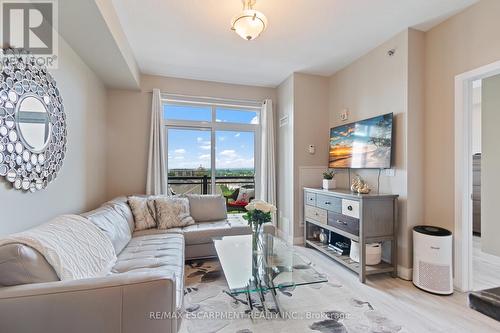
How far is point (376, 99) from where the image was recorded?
9.71ft

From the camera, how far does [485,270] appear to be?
2.64 m

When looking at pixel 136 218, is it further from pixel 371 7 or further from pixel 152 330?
pixel 371 7

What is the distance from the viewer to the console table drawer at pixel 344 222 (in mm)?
2586

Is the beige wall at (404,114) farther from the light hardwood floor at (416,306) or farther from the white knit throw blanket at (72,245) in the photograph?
the white knit throw blanket at (72,245)

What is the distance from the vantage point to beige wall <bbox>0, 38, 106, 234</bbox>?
63.2 inches

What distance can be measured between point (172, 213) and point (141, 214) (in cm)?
38

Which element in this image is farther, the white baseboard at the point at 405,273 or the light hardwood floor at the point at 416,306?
the white baseboard at the point at 405,273

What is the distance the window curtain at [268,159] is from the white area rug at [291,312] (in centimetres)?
195

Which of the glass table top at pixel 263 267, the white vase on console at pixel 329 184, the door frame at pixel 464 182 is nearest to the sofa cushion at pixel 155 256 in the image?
the glass table top at pixel 263 267

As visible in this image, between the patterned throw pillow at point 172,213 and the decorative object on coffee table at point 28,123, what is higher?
the decorative object on coffee table at point 28,123

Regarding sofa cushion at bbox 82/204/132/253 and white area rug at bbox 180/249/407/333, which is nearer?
white area rug at bbox 180/249/407/333

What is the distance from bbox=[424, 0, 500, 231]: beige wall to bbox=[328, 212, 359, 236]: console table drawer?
2.59 feet

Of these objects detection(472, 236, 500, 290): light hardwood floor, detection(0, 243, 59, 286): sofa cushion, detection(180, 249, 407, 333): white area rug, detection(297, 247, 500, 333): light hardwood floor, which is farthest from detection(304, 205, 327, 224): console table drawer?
detection(0, 243, 59, 286): sofa cushion

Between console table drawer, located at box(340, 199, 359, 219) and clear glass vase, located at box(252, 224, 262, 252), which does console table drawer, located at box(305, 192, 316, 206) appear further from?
clear glass vase, located at box(252, 224, 262, 252)
